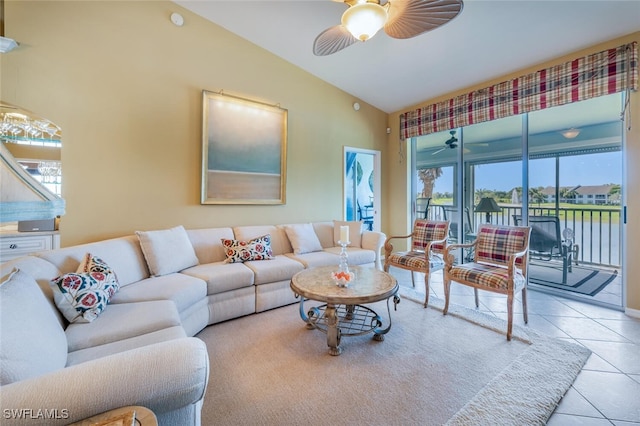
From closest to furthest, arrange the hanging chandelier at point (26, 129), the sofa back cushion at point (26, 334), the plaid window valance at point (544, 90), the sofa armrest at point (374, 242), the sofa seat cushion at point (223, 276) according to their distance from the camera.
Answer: the sofa back cushion at point (26, 334)
the hanging chandelier at point (26, 129)
the sofa seat cushion at point (223, 276)
the plaid window valance at point (544, 90)
the sofa armrest at point (374, 242)

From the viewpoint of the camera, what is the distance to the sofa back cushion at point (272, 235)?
11.4ft

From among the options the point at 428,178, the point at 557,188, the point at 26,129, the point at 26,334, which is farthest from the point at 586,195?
the point at 26,129

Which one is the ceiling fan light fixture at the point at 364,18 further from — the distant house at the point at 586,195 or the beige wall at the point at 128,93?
the distant house at the point at 586,195

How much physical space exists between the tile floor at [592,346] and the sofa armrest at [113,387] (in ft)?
6.25

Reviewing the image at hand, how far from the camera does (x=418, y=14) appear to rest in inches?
76.9

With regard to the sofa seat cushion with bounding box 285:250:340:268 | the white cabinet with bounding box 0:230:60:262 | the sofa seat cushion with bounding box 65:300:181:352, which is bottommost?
the sofa seat cushion with bounding box 65:300:181:352

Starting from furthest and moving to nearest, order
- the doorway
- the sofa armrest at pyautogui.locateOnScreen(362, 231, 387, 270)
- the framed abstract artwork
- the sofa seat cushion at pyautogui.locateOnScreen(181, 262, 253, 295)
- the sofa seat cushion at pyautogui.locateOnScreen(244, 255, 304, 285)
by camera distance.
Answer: the doorway < the sofa armrest at pyautogui.locateOnScreen(362, 231, 387, 270) < the framed abstract artwork < the sofa seat cushion at pyautogui.locateOnScreen(244, 255, 304, 285) < the sofa seat cushion at pyautogui.locateOnScreen(181, 262, 253, 295)

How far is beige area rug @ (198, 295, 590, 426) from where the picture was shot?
1.53 metres

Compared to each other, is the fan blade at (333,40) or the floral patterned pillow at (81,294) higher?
the fan blade at (333,40)

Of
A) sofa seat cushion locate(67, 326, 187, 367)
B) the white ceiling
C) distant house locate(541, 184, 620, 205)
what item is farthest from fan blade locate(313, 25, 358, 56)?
distant house locate(541, 184, 620, 205)

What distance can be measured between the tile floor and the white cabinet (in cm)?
403

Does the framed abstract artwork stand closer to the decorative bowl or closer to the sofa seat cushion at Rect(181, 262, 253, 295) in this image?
the sofa seat cushion at Rect(181, 262, 253, 295)

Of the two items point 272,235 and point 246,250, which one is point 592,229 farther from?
point 246,250

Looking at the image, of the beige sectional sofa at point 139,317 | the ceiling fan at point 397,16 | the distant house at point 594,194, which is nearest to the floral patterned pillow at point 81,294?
the beige sectional sofa at point 139,317
